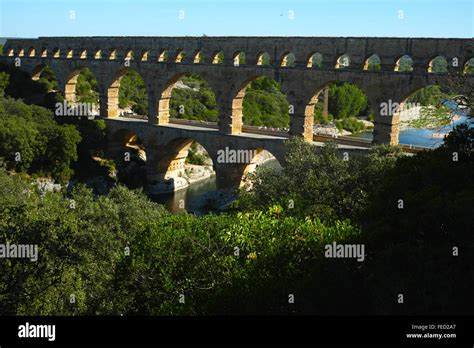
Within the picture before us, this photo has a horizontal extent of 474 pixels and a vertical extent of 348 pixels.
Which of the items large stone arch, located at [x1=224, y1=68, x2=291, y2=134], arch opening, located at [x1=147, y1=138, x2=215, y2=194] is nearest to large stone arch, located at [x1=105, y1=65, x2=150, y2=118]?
arch opening, located at [x1=147, y1=138, x2=215, y2=194]

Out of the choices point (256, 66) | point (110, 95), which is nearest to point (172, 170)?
point (110, 95)

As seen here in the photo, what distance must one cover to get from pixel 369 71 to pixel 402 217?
16.1 m

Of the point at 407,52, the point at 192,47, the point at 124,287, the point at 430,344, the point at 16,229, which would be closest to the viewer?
the point at 430,344

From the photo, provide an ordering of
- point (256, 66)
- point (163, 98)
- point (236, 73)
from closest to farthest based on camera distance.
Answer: point (256, 66) < point (236, 73) < point (163, 98)

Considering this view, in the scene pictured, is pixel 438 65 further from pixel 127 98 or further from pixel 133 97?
pixel 133 97

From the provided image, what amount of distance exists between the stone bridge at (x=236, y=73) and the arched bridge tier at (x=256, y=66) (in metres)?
0.04

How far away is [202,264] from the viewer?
37.4 feet

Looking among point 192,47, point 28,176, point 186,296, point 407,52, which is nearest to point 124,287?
point 186,296

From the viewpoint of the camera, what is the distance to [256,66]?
2959 cm

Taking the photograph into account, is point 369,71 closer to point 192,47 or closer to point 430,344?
point 192,47

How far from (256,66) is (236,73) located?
1.43 metres

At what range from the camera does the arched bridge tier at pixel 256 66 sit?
24.6 m

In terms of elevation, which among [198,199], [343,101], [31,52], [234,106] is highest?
[31,52]

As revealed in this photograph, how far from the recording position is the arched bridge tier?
24.6 m
